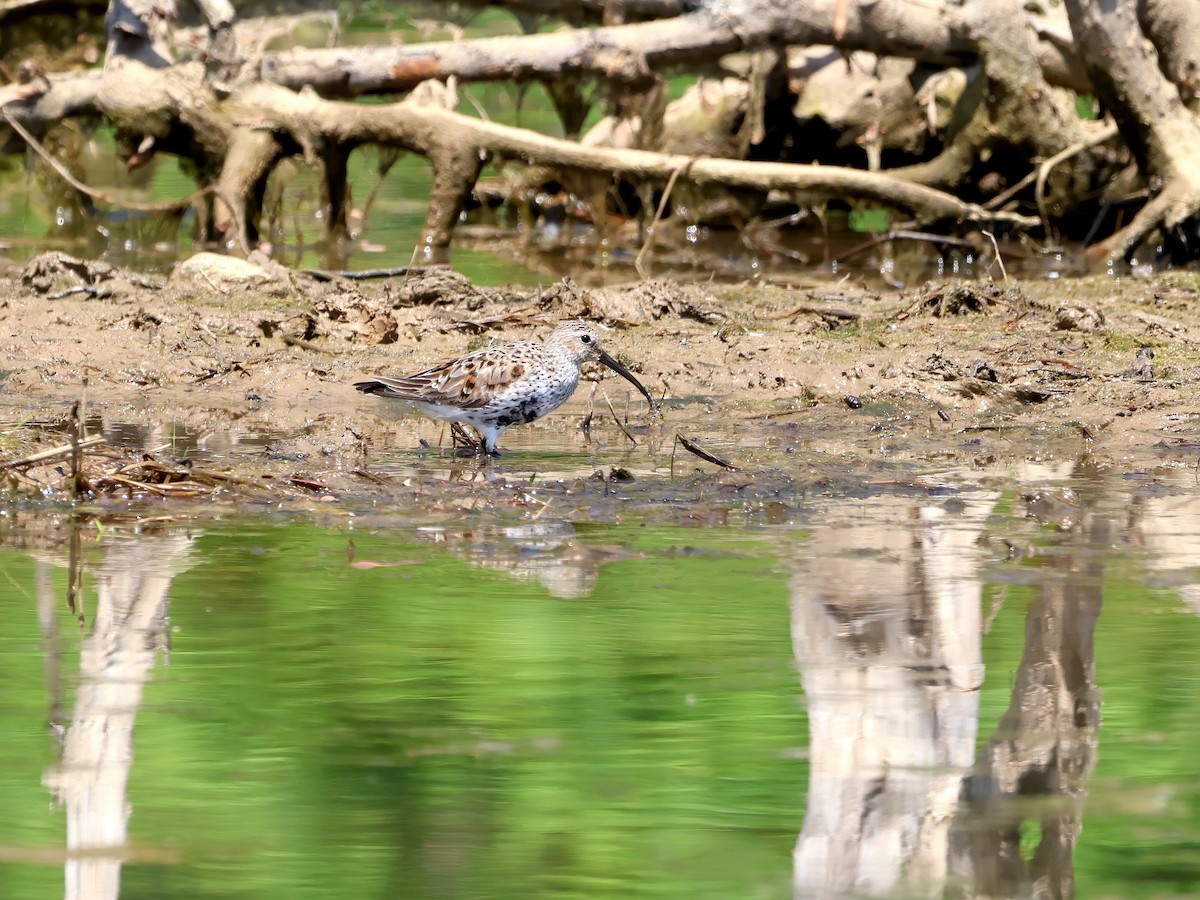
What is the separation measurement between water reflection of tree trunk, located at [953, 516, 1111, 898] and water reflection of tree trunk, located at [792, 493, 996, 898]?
0.24 ft

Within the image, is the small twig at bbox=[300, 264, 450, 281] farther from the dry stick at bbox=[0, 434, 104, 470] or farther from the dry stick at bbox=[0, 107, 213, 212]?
the dry stick at bbox=[0, 434, 104, 470]

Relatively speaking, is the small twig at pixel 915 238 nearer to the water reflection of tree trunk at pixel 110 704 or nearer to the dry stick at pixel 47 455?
the dry stick at pixel 47 455

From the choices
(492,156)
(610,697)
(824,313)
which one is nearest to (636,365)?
(824,313)

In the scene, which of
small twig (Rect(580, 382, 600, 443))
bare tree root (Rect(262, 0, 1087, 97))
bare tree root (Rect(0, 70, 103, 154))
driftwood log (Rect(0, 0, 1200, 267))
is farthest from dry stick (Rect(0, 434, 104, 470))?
bare tree root (Rect(262, 0, 1087, 97))

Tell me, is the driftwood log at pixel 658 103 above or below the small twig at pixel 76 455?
above

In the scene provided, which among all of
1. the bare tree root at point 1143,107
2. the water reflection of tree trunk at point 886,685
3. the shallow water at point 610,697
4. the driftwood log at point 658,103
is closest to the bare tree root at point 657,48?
the driftwood log at point 658,103

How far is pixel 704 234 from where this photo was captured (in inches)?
746

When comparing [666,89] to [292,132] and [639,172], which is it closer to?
[639,172]

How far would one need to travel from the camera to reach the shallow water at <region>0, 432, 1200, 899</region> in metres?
3.93

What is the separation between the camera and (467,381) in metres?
8.36

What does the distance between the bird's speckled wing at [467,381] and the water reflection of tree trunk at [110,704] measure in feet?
6.41

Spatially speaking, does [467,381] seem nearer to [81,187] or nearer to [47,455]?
[47,455]

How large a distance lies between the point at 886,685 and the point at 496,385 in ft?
11.9

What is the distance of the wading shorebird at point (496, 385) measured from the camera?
27.2ft
